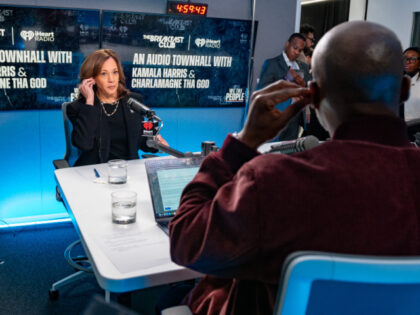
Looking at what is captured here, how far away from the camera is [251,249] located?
0.85m

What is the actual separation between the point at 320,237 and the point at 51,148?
356 centimetres

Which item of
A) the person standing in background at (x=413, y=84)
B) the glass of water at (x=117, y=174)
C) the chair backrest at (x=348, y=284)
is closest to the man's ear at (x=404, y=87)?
the chair backrest at (x=348, y=284)

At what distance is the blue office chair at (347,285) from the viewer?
0.71 m

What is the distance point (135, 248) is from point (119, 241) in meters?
0.09

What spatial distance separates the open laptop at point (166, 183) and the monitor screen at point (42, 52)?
241 centimetres

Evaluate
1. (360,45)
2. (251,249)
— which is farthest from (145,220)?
(360,45)

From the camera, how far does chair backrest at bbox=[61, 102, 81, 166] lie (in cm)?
305

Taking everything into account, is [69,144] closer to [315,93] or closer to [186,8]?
[186,8]

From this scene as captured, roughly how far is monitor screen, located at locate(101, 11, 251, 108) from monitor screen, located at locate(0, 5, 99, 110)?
Result: 0.78 feet

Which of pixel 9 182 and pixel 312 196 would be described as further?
pixel 9 182

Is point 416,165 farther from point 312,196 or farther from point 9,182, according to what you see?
point 9,182

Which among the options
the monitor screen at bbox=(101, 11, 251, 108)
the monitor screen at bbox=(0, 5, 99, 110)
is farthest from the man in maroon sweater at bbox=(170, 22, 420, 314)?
the monitor screen at bbox=(101, 11, 251, 108)

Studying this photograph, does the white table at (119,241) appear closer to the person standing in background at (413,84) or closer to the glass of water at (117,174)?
the glass of water at (117,174)

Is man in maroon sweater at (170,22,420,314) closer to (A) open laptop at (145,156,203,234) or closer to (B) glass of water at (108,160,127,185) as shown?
(A) open laptop at (145,156,203,234)
